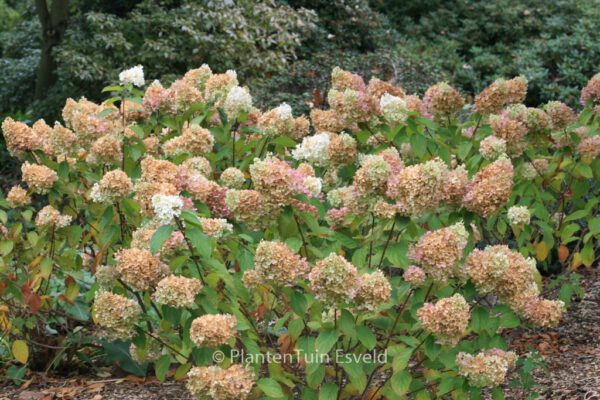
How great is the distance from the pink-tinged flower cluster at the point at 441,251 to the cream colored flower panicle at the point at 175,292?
2.21 ft

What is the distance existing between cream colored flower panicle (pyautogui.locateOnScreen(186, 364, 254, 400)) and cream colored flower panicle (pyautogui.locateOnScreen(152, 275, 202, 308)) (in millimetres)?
209

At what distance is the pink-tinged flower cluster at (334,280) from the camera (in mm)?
2248

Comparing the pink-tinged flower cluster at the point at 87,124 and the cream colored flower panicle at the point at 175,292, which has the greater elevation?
the cream colored flower panicle at the point at 175,292

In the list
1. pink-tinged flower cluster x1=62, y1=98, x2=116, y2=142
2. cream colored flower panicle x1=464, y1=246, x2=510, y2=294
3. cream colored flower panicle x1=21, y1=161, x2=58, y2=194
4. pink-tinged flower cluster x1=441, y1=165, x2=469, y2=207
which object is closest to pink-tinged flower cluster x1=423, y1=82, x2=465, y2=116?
pink-tinged flower cluster x1=441, y1=165, x2=469, y2=207

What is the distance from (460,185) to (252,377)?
2.94ft

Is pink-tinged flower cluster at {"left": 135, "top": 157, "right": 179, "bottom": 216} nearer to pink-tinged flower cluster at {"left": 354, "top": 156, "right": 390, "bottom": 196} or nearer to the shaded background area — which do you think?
pink-tinged flower cluster at {"left": 354, "top": 156, "right": 390, "bottom": 196}

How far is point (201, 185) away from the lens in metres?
2.70

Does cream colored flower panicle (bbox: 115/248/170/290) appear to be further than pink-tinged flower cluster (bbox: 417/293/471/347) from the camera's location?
Yes

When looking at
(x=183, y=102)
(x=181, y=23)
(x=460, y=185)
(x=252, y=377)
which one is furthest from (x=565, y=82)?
(x=252, y=377)

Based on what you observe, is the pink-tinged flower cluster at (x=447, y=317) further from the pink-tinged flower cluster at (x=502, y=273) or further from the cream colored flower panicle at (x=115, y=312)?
the cream colored flower panicle at (x=115, y=312)

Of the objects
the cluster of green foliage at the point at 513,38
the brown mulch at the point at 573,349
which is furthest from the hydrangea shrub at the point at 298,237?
the cluster of green foliage at the point at 513,38

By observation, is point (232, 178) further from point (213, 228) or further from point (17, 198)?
point (17, 198)

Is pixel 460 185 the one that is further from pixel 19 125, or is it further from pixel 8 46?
pixel 8 46

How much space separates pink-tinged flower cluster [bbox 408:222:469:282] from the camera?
7.72ft
